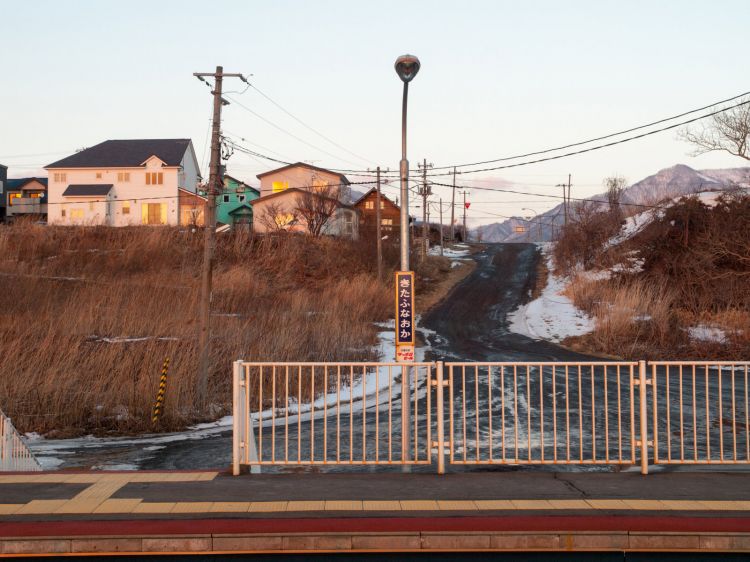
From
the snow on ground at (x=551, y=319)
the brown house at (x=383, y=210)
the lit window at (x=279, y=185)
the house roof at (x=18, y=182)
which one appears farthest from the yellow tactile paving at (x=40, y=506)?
the house roof at (x=18, y=182)

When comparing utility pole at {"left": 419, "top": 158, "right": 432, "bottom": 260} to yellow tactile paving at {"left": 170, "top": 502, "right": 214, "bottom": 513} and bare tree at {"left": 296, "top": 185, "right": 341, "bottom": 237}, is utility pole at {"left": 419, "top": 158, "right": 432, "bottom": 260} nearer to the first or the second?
bare tree at {"left": 296, "top": 185, "right": 341, "bottom": 237}

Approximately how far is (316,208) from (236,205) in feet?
56.4

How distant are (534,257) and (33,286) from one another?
49.0 m

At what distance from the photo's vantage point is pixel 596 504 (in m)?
7.04

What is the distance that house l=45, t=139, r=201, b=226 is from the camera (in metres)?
63.3

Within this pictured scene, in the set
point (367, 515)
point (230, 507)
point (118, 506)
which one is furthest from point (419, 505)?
point (118, 506)

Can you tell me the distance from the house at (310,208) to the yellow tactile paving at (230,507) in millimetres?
53829

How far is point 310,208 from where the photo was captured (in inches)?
2478

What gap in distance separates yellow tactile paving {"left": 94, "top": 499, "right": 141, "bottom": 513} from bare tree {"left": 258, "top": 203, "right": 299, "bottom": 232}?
5671 centimetres

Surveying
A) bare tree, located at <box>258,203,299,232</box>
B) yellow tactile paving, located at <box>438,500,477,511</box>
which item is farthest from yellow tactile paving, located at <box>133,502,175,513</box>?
bare tree, located at <box>258,203,299,232</box>

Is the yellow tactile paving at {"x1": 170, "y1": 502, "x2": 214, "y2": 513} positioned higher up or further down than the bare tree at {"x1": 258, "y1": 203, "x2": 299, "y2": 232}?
further down

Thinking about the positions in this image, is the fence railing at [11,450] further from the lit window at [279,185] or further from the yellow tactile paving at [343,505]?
the lit window at [279,185]

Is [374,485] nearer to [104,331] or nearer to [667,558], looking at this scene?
[667,558]

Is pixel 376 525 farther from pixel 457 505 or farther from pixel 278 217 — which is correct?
pixel 278 217
